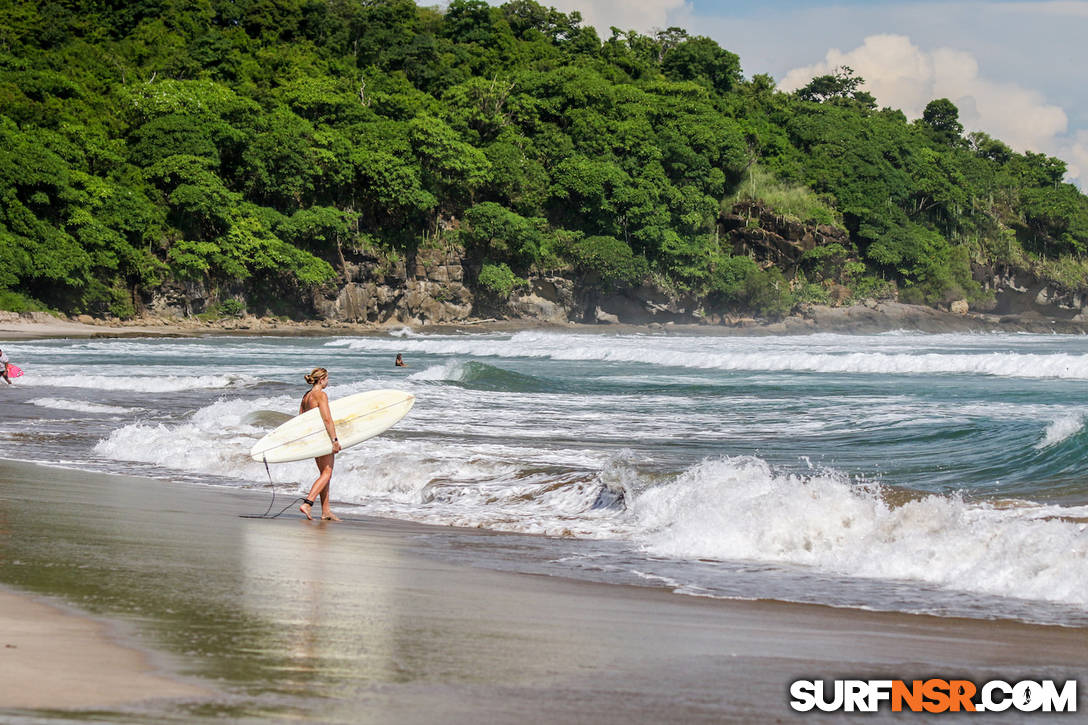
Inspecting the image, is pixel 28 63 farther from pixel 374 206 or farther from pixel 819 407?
pixel 819 407

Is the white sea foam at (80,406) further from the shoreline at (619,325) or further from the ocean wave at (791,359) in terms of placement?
the shoreline at (619,325)

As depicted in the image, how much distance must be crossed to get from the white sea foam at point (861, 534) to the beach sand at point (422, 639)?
1.12 meters

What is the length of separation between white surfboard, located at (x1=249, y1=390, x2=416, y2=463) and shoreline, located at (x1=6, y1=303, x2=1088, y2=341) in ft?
115

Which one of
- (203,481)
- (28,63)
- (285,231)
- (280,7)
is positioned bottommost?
(203,481)

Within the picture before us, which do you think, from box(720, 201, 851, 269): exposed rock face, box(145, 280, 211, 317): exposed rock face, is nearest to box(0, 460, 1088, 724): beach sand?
box(145, 280, 211, 317): exposed rock face

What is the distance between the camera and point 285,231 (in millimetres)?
53594

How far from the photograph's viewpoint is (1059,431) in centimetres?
1166

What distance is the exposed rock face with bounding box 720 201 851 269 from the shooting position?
69812 millimetres

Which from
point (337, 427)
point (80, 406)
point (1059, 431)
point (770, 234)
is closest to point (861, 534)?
point (337, 427)

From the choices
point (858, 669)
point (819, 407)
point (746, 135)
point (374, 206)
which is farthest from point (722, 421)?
point (746, 135)

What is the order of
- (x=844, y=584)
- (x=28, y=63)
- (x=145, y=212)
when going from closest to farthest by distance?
(x=844, y=584), (x=145, y=212), (x=28, y=63)

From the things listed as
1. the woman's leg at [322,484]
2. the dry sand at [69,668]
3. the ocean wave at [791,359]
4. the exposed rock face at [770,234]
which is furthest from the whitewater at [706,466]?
the exposed rock face at [770,234]

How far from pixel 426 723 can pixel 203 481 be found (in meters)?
8.07

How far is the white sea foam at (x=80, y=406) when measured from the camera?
16.9m
